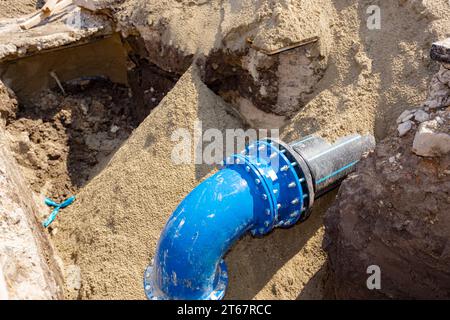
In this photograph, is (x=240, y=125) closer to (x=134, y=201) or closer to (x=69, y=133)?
(x=134, y=201)

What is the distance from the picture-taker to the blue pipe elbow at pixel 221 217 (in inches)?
99.3

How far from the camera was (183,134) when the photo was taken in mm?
3506

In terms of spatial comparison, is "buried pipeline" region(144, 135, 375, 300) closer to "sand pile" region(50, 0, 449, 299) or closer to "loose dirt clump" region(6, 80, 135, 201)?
"sand pile" region(50, 0, 449, 299)

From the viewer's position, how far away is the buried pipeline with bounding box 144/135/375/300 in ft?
8.28

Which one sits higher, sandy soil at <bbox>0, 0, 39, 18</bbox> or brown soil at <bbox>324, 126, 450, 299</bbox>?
sandy soil at <bbox>0, 0, 39, 18</bbox>

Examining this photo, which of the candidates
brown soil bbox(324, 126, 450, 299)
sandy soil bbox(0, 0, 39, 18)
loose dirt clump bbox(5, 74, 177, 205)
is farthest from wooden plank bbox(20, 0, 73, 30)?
brown soil bbox(324, 126, 450, 299)

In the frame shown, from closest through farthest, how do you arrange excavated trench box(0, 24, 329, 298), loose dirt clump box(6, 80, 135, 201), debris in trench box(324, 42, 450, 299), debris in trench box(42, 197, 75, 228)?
debris in trench box(324, 42, 450, 299), excavated trench box(0, 24, 329, 298), debris in trench box(42, 197, 75, 228), loose dirt clump box(6, 80, 135, 201)

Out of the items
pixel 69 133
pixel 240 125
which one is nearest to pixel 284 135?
pixel 240 125

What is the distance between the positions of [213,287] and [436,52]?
171 centimetres

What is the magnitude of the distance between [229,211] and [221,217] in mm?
53

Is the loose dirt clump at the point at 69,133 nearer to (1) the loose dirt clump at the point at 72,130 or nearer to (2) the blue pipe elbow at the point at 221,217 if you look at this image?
(1) the loose dirt clump at the point at 72,130

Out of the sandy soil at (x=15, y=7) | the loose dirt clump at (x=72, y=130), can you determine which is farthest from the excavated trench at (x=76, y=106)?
the sandy soil at (x=15, y=7)

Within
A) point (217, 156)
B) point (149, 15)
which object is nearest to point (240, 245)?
point (217, 156)

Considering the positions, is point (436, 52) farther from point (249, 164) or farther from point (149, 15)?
point (149, 15)
